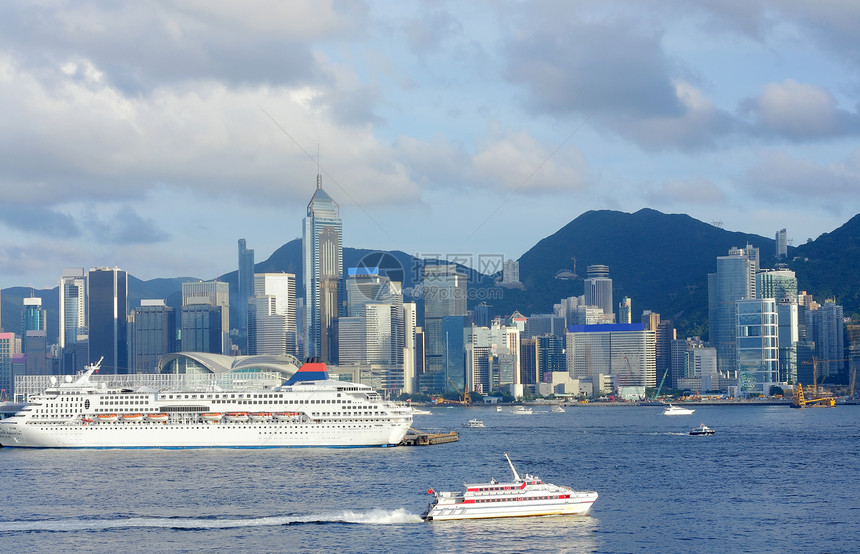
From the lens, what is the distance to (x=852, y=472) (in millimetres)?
74000

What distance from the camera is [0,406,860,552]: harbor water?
4975 centimetres

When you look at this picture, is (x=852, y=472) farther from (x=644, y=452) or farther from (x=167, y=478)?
(x=167, y=478)

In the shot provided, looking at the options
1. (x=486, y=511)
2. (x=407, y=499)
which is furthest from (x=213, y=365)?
(x=486, y=511)

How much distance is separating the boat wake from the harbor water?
0.32 ft

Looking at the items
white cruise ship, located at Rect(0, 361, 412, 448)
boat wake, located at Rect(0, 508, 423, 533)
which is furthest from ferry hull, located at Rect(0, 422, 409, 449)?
boat wake, located at Rect(0, 508, 423, 533)

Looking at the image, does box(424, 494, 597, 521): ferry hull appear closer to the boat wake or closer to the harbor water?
the harbor water

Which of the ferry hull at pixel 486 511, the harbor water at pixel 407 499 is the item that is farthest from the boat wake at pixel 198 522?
the ferry hull at pixel 486 511

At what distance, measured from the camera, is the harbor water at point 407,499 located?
163 feet

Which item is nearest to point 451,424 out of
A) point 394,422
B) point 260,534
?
point 394,422

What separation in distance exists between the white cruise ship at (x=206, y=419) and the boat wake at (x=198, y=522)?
121 feet

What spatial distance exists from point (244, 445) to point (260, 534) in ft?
135

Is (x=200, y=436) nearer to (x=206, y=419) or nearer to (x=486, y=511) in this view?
(x=206, y=419)

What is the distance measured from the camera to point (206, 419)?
307ft

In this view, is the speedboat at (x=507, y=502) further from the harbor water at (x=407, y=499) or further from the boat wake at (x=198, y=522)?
the boat wake at (x=198, y=522)
